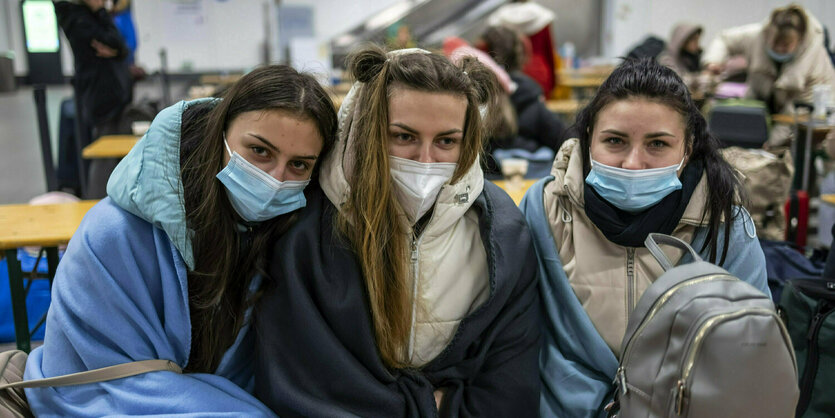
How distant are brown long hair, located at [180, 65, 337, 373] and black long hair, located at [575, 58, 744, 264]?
764 mm

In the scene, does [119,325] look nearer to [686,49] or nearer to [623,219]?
[623,219]

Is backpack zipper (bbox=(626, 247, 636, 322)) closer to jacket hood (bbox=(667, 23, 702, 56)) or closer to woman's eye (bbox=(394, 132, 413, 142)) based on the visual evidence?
woman's eye (bbox=(394, 132, 413, 142))

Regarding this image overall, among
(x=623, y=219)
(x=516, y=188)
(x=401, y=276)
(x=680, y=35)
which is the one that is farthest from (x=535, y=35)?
(x=401, y=276)

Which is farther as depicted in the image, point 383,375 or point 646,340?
point 383,375

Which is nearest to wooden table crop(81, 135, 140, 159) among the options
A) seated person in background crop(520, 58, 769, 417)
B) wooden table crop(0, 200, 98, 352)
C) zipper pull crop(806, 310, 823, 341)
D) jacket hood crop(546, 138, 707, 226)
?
wooden table crop(0, 200, 98, 352)

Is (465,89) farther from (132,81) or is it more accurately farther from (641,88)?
(132,81)

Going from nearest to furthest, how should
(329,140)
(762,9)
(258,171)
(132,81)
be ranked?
(258,171), (329,140), (132,81), (762,9)

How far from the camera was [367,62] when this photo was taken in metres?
1.71

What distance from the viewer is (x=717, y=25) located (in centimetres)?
1054

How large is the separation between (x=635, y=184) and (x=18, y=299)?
2.26m

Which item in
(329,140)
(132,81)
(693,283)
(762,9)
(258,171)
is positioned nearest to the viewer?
(693,283)

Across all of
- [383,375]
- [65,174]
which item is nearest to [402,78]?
[383,375]

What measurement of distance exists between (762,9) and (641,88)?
33.5 ft

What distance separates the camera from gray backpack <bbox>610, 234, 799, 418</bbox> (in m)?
1.34
